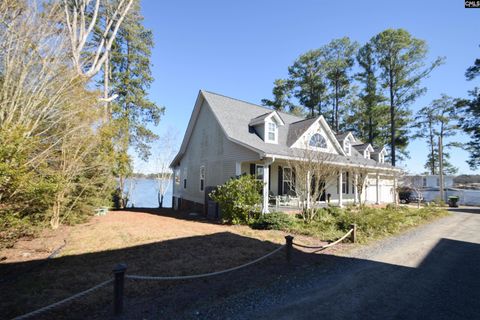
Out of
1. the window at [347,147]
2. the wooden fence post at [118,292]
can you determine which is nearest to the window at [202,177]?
the window at [347,147]

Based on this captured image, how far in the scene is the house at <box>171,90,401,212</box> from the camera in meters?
13.4

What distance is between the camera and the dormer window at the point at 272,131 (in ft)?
48.6

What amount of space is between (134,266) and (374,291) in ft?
17.5

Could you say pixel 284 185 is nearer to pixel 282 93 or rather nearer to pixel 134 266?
pixel 134 266

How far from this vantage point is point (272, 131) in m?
15.0

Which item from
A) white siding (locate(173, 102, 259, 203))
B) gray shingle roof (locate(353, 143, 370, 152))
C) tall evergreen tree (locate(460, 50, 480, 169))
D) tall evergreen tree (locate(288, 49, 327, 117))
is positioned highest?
tall evergreen tree (locate(288, 49, 327, 117))

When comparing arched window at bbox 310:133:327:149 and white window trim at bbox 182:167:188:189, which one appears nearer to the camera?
arched window at bbox 310:133:327:149

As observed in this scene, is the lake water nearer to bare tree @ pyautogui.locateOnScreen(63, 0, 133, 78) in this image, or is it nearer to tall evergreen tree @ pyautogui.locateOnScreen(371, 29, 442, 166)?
bare tree @ pyautogui.locateOnScreen(63, 0, 133, 78)

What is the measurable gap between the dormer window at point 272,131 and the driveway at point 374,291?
8638 mm

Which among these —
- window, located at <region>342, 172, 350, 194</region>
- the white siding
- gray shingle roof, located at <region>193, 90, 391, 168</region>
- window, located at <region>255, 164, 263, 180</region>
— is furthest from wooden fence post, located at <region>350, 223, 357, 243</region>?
window, located at <region>342, 172, 350, 194</region>

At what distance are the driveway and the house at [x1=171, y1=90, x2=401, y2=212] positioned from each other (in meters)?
5.56

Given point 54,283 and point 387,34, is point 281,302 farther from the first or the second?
point 387,34

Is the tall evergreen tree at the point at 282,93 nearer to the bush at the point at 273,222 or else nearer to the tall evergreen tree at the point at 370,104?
the tall evergreen tree at the point at 370,104

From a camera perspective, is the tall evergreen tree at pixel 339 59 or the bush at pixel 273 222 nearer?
the bush at pixel 273 222
